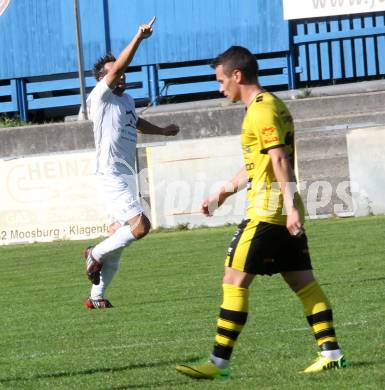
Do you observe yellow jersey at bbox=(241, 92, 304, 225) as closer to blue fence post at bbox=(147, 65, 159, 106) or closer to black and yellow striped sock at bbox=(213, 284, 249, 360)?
black and yellow striped sock at bbox=(213, 284, 249, 360)

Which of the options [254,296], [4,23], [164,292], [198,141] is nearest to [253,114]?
[254,296]

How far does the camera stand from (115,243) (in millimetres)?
11086

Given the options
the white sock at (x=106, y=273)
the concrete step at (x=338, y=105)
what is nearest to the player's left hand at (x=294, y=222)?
the white sock at (x=106, y=273)

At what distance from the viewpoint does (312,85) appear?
24953 millimetres

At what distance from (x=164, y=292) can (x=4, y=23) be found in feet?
48.5

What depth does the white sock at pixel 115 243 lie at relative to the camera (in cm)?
1106

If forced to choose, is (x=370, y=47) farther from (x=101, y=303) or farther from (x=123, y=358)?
(x=123, y=358)

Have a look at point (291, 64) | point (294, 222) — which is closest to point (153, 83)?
point (291, 64)

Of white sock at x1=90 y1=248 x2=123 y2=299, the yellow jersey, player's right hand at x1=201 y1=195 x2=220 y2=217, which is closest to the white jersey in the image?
white sock at x1=90 y1=248 x2=123 y2=299

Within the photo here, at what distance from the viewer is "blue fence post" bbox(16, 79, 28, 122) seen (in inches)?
1011

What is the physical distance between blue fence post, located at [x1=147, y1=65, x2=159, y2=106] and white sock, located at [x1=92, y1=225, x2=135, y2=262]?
13.9 m

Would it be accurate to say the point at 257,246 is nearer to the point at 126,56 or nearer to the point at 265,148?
the point at 265,148

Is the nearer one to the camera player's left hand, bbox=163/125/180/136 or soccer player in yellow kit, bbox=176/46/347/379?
soccer player in yellow kit, bbox=176/46/347/379

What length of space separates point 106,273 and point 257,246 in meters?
4.58
